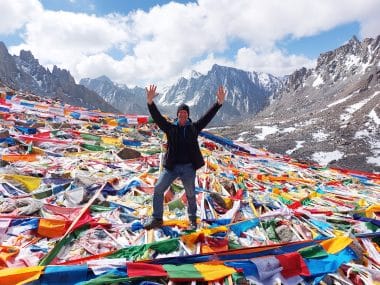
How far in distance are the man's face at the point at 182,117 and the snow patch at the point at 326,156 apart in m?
70.9

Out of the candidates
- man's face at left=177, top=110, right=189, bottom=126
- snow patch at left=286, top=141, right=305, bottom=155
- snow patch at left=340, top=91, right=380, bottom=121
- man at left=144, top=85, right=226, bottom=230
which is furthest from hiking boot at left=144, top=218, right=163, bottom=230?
snow patch at left=340, top=91, right=380, bottom=121

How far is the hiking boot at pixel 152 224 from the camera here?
7.46 meters

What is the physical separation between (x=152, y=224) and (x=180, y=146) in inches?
68.9

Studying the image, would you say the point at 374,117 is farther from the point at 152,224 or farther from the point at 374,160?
the point at 152,224

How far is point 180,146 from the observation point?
23.5 ft

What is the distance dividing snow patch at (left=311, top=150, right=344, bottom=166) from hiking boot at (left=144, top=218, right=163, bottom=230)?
7071cm

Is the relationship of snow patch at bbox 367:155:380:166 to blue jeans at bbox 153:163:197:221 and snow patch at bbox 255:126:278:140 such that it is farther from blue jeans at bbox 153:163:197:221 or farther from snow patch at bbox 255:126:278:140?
blue jeans at bbox 153:163:197:221

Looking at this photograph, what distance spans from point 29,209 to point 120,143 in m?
11.7

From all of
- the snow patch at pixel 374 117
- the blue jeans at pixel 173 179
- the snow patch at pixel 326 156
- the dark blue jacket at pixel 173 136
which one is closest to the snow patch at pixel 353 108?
the snow patch at pixel 374 117

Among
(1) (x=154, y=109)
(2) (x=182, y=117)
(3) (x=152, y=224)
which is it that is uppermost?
(1) (x=154, y=109)

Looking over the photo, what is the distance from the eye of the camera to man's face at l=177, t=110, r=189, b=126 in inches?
278

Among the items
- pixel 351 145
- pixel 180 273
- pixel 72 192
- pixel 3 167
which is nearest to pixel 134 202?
pixel 72 192

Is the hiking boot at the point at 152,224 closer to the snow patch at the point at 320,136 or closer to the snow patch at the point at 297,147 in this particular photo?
the snow patch at the point at 297,147

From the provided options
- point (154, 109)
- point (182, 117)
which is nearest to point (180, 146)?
point (182, 117)
